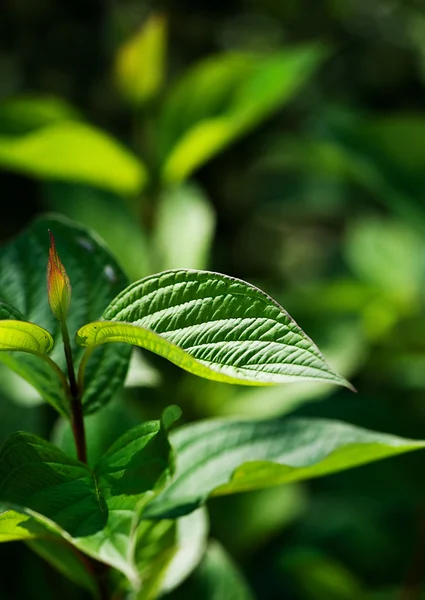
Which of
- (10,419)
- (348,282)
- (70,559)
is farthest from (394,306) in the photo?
(70,559)

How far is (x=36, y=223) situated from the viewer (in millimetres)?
593

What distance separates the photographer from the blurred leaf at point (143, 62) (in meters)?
0.96

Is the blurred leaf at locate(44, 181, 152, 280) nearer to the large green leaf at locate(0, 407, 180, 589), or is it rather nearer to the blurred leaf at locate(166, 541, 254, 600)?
the blurred leaf at locate(166, 541, 254, 600)

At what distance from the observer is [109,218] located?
3.44 feet

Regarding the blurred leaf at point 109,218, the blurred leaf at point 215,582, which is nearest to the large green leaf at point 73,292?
the blurred leaf at point 215,582

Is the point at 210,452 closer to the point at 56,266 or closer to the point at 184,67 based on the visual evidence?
the point at 56,266

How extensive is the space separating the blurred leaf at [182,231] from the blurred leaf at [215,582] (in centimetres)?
37

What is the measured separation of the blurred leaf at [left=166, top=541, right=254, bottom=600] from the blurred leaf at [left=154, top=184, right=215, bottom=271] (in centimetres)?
37

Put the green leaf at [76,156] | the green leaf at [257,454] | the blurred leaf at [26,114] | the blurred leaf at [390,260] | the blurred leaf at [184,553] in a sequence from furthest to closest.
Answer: the blurred leaf at [390,260], the blurred leaf at [26,114], the green leaf at [76,156], the blurred leaf at [184,553], the green leaf at [257,454]

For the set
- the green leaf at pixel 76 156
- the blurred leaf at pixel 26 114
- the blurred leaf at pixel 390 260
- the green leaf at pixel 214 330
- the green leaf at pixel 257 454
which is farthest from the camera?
the blurred leaf at pixel 390 260

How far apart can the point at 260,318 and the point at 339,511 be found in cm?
83

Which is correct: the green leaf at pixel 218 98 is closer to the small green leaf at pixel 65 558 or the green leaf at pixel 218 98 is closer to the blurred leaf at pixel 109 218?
the blurred leaf at pixel 109 218

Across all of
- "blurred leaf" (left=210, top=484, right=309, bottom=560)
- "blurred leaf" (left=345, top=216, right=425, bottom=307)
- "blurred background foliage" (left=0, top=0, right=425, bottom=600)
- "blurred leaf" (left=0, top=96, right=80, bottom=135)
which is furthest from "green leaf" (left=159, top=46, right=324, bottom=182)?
"blurred leaf" (left=210, top=484, right=309, bottom=560)

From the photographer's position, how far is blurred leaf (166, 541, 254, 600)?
70 centimetres
